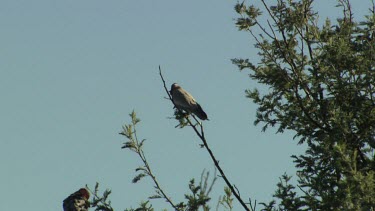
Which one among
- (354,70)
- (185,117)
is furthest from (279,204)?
(354,70)

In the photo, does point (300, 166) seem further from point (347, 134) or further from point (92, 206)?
point (92, 206)

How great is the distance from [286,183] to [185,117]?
1.79m

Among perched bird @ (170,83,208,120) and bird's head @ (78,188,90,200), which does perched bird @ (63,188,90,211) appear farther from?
perched bird @ (170,83,208,120)

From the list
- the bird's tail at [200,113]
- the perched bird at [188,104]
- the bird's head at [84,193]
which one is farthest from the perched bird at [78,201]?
the bird's tail at [200,113]

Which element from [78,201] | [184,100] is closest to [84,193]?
[78,201]

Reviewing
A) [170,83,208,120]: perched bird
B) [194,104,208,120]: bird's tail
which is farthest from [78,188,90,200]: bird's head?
[194,104,208,120]: bird's tail

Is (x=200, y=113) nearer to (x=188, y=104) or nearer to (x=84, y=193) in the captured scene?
(x=188, y=104)

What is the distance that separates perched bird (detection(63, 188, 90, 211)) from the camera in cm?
1113

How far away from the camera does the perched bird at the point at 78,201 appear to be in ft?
36.5

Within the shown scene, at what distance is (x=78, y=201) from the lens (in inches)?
439

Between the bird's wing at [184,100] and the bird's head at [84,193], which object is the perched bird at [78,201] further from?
the bird's wing at [184,100]

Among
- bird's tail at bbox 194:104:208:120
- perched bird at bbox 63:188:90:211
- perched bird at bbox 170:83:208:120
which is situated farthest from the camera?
bird's tail at bbox 194:104:208:120

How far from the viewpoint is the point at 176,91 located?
18312 mm

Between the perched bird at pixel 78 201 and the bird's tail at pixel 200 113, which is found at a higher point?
the bird's tail at pixel 200 113
